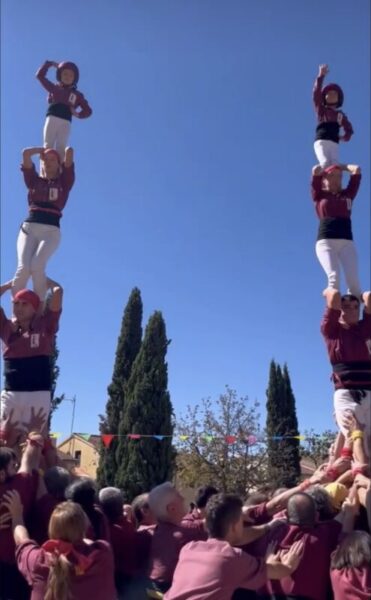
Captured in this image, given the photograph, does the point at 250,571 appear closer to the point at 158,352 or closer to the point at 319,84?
the point at 319,84

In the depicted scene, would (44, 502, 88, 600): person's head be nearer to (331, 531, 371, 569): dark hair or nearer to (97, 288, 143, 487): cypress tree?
(331, 531, 371, 569): dark hair

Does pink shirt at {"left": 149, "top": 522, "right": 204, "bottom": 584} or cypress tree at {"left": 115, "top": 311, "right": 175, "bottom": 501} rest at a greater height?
cypress tree at {"left": 115, "top": 311, "right": 175, "bottom": 501}

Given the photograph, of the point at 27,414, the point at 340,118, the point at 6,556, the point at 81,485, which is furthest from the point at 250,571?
the point at 340,118

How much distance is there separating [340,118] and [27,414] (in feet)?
17.9

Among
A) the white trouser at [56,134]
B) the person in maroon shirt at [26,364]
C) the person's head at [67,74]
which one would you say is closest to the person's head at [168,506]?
the person in maroon shirt at [26,364]

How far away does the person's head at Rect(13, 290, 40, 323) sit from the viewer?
20.8 ft

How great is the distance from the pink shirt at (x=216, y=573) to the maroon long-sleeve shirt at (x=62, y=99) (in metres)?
6.35

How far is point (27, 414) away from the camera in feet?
19.9

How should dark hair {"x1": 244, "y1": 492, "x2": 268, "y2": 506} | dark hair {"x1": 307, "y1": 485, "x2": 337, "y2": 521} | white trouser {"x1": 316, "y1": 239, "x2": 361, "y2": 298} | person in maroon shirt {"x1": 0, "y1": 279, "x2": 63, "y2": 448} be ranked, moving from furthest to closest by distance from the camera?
white trouser {"x1": 316, "y1": 239, "x2": 361, "y2": 298}
person in maroon shirt {"x1": 0, "y1": 279, "x2": 63, "y2": 448}
dark hair {"x1": 244, "y1": 492, "x2": 268, "y2": 506}
dark hair {"x1": 307, "y1": 485, "x2": 337, "y2": 521}

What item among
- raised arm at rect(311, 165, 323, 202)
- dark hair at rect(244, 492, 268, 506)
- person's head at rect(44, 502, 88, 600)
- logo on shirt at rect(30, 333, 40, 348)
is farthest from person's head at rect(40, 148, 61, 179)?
person's head at rect(44, 502, 88, 600)

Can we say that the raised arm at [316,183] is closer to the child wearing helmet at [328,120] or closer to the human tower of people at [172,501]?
the human tower of people at [172,501]

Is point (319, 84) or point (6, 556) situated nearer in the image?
point (6, 556)

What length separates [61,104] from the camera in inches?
316

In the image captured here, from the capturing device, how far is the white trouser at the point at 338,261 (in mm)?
6734
